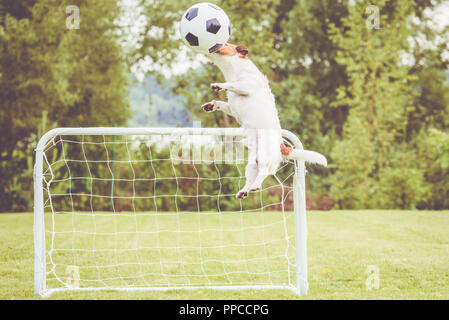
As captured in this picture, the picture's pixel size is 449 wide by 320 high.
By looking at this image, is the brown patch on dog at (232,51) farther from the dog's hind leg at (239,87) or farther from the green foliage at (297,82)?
the green foliage at (297,82)

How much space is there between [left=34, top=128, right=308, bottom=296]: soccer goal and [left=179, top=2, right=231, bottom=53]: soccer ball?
2.02 ft

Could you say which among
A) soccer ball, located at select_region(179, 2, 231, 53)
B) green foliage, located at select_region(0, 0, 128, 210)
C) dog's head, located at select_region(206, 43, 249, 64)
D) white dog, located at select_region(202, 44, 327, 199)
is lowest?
white dog, located at select_region(202, 44, 327, 199)

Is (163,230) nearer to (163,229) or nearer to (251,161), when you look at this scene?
(163,229)

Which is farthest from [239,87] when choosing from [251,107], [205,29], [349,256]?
[349,256]

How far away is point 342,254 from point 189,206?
4435 mm

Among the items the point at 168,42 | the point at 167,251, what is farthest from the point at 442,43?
the point at 167,251

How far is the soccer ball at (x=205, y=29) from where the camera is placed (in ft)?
8.82

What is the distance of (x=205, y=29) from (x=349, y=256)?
3475mm

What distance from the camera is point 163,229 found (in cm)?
723

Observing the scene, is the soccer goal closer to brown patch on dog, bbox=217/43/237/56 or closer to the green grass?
the green grass

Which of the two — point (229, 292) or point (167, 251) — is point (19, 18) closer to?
point (167, 251)

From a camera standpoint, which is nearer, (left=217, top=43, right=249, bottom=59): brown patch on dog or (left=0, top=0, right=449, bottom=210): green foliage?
(left=217, top=43, right=249, bottom=59): brown patch on dog

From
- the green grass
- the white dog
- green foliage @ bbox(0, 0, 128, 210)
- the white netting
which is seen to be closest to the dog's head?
the white dog

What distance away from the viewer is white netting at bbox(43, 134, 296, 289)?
4.60m
